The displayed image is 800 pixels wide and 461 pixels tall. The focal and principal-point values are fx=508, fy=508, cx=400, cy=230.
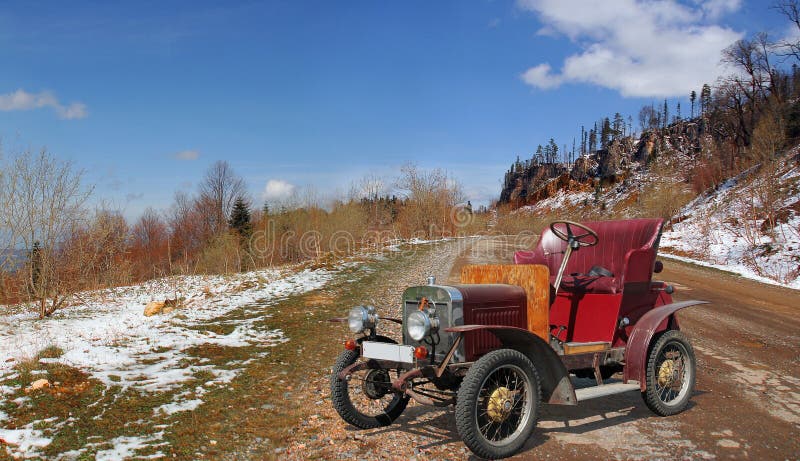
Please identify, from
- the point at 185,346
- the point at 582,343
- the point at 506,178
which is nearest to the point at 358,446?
the point at 582,343

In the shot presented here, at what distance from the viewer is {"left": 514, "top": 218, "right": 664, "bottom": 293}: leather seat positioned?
4.89 meters

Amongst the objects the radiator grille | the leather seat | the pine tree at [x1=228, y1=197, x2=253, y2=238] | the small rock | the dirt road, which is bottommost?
the dirt road

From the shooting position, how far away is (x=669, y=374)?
16.0 feet

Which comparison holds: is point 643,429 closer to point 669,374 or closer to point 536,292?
point 669,374

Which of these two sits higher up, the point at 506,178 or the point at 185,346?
the point at 506,178

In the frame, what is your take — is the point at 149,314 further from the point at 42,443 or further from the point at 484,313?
the point at 484,313

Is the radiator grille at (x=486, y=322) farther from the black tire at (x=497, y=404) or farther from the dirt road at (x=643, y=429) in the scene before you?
the dirt road at (x=643, y=429)

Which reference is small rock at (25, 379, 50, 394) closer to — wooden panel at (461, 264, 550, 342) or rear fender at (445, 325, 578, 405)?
rear fender at (445, 325, 578, 405)

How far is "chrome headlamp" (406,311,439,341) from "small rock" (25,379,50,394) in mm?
3809

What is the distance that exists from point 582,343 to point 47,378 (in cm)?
532

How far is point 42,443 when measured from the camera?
153 inches

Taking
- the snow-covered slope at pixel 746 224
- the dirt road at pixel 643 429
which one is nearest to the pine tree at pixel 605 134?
the snow-covered slope at pixel 746 224

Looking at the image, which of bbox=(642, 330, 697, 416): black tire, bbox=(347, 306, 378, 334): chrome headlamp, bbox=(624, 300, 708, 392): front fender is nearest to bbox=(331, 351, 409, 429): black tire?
bbox=(347, 306, 378, 334): chrome headlamp

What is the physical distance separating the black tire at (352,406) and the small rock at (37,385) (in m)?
3.03
